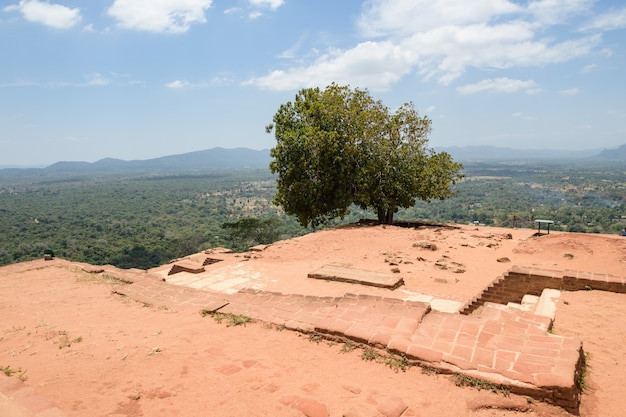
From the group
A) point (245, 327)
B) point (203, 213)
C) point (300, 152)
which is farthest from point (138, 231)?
point (245, 327)

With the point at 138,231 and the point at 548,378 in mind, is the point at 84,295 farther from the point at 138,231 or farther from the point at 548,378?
the point at 138,231

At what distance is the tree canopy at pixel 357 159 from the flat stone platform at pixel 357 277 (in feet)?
29.1

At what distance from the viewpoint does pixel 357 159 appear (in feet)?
58.5

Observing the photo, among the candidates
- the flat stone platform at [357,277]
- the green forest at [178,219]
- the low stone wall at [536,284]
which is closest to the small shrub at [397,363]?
the low stone wall at [536,284]

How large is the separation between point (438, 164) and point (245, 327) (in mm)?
14898

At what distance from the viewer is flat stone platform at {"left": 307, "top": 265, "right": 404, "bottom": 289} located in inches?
309

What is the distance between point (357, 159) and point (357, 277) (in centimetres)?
1040

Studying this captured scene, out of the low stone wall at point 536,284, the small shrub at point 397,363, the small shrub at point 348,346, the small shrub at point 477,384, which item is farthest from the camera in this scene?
the low stone wall at point 536,284

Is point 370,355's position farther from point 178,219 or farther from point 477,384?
point 178,219

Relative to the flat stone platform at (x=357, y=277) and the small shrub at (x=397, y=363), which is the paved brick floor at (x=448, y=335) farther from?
the flat stone platform at (x=357, y=277)

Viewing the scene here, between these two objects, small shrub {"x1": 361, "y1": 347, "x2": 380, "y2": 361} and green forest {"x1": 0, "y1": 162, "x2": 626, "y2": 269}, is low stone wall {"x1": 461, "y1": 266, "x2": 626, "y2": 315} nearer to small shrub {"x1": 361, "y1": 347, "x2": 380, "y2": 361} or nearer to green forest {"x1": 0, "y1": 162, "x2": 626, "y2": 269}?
small shrub {"x1": 361, "y1": 347, "x2": 380, "y2": 361}

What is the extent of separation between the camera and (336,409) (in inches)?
128

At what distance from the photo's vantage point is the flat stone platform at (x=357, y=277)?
785cm

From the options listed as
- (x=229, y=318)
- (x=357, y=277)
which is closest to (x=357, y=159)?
(x=357, y=277)
